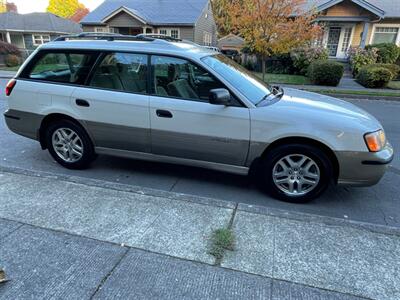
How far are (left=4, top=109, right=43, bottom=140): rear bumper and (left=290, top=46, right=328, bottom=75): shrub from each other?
15.4 meters

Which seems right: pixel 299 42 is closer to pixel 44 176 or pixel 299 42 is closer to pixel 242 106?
pixel 242 106

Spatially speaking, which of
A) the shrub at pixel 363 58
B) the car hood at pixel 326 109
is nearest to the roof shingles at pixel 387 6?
the shrub at pixel 363 58

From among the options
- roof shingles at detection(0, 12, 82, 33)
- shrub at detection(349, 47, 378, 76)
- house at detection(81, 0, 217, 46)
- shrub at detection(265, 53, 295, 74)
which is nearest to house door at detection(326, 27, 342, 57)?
shrub at detection(349, 47, 378, 76)

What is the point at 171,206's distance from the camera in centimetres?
317

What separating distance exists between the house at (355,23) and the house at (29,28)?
86.6 feet

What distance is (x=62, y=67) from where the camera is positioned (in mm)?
4055

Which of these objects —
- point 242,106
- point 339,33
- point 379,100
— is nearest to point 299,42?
point 379,100

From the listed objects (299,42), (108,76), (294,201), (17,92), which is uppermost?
(299,42)

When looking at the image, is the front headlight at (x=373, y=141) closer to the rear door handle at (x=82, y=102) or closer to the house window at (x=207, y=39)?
the rear door handle at (x=82, y=102)

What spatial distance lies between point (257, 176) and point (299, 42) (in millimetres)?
11050

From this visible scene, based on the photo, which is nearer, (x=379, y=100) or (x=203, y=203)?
(x=203, y=203)

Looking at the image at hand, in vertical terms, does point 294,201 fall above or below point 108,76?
below

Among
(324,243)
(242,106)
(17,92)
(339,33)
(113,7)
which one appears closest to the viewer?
(324,243)

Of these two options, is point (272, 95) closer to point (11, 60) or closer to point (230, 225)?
point (230, 225)
